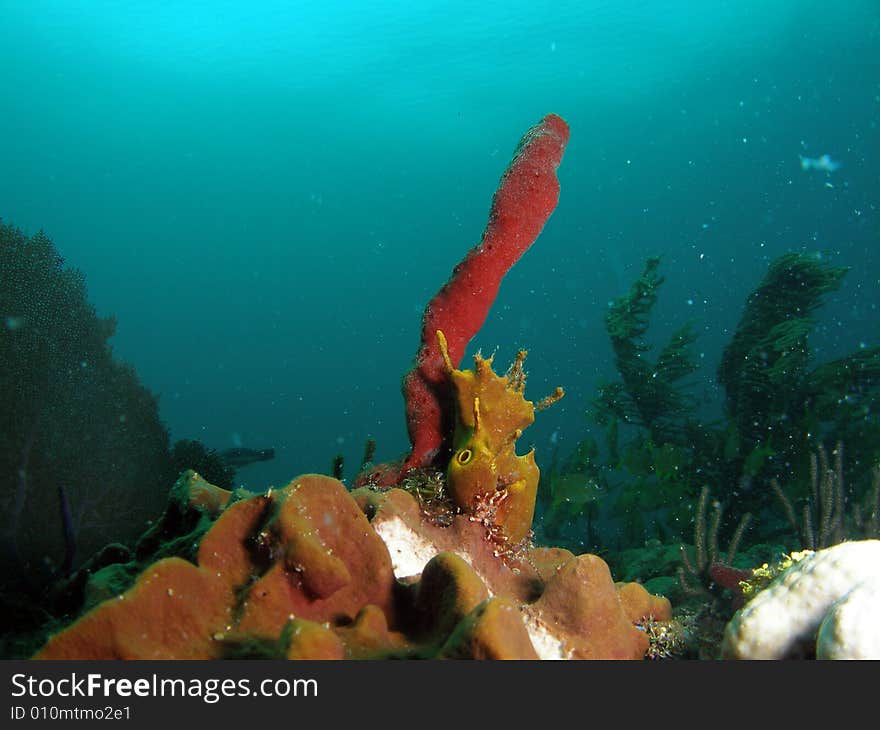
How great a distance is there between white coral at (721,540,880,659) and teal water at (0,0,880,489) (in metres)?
27.2

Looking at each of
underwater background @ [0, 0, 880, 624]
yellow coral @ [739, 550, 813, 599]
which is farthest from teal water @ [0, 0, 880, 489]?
yellow coral @ [739, 550, 813, 599]

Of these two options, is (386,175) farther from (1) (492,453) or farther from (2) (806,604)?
(2) (806,604)

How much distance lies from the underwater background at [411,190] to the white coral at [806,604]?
4949mm

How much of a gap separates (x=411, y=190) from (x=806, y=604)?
87.6 meters

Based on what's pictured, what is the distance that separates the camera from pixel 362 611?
1.86 m

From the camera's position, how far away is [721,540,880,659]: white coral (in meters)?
1.68

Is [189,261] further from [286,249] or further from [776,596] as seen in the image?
[776,596]

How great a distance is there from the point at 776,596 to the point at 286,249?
312 feet

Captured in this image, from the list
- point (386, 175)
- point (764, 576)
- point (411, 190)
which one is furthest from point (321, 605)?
point (411, 190)

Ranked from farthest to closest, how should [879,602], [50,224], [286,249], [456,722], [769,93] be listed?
[286,249] → [50,224] → [769,93] → [879,602] → [456,722]

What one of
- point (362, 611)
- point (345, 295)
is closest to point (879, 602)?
point (362, 611)

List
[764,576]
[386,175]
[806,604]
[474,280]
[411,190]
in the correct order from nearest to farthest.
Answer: [806,604] → [764,576] → [474,280] → [386,175] → [411,190]

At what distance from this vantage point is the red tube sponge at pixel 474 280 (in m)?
3.12

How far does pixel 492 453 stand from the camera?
8.75 feet
